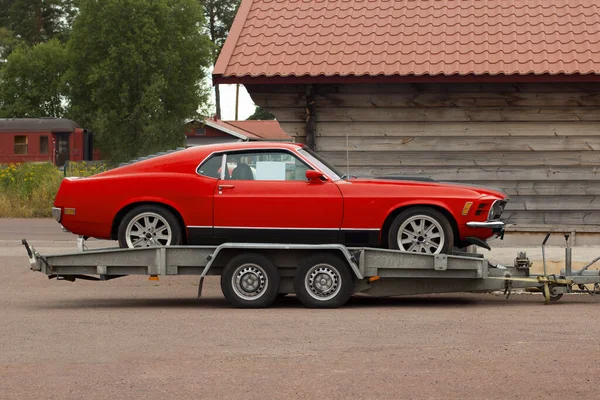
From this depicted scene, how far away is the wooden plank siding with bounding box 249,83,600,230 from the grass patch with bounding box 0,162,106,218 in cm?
1389

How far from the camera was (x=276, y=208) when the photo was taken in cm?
1162

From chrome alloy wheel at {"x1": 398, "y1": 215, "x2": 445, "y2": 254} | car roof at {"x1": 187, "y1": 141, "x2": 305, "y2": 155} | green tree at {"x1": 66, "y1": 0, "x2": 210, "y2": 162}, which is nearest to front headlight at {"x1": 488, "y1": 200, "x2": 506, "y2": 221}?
chrome alloy wheel at {"x1": 398, "y1": 215, "x2": 445, "y2": 254}

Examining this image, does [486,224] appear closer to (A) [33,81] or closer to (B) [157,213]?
(B) [157,213]

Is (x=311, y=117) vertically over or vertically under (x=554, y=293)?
over

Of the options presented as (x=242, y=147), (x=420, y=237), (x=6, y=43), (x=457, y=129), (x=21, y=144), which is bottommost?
(x=420, y=237)

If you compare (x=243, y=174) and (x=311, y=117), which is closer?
(x=243, y=174)

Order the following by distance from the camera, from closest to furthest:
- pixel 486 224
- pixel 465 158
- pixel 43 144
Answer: pixel 486 224
pixel 465 158
pixel 43 144

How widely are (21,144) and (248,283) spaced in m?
46.5

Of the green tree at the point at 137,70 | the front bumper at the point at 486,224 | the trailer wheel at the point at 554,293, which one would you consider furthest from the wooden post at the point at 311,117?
the green tree at the point at 137,70

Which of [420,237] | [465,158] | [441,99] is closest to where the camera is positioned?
[420,237]

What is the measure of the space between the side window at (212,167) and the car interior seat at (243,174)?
0.17 meters

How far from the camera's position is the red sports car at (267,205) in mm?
11562

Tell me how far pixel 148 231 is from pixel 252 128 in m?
66.8

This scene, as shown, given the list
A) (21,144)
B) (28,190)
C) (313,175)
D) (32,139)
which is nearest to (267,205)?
(313,175)
